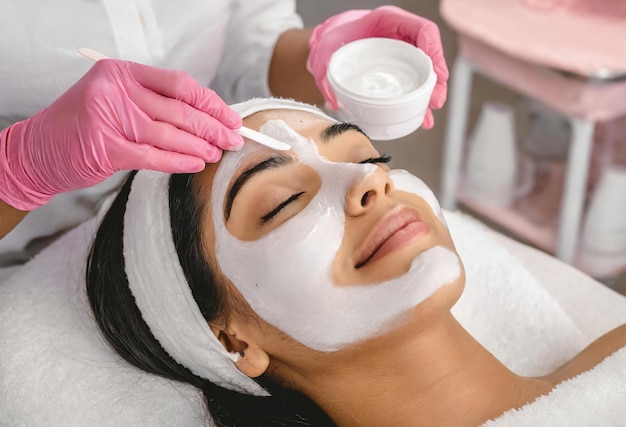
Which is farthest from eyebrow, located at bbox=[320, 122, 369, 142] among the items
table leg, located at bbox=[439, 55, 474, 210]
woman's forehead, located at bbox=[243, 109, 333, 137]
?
table leg, located at bbox=[439, 55, 474, 210]

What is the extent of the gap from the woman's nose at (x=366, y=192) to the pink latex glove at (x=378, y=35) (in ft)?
0.99

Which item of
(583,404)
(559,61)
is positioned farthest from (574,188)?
(583,404)

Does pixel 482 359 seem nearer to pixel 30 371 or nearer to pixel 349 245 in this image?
pixel 349 245

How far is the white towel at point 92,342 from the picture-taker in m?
1.13

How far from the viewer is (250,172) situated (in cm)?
98

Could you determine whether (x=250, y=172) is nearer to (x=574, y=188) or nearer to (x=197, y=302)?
(x=197, y=302)

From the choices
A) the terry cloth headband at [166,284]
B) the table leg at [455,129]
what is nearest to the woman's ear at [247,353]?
the terry cloth headband at [166,284]

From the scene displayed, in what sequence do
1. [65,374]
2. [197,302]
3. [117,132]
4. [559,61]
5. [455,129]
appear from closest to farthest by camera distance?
[117,132] → [197,302] → [65,374] → [559,61] → [455,129]

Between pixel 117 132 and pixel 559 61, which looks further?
pixel 559 61

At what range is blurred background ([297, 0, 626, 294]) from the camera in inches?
96.2

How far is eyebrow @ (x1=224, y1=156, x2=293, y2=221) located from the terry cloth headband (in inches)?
4.4

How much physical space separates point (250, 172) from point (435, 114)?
6.52ft

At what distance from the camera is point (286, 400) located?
3.61ft

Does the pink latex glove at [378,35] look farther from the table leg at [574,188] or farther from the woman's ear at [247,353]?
the table leg at [574,188]
